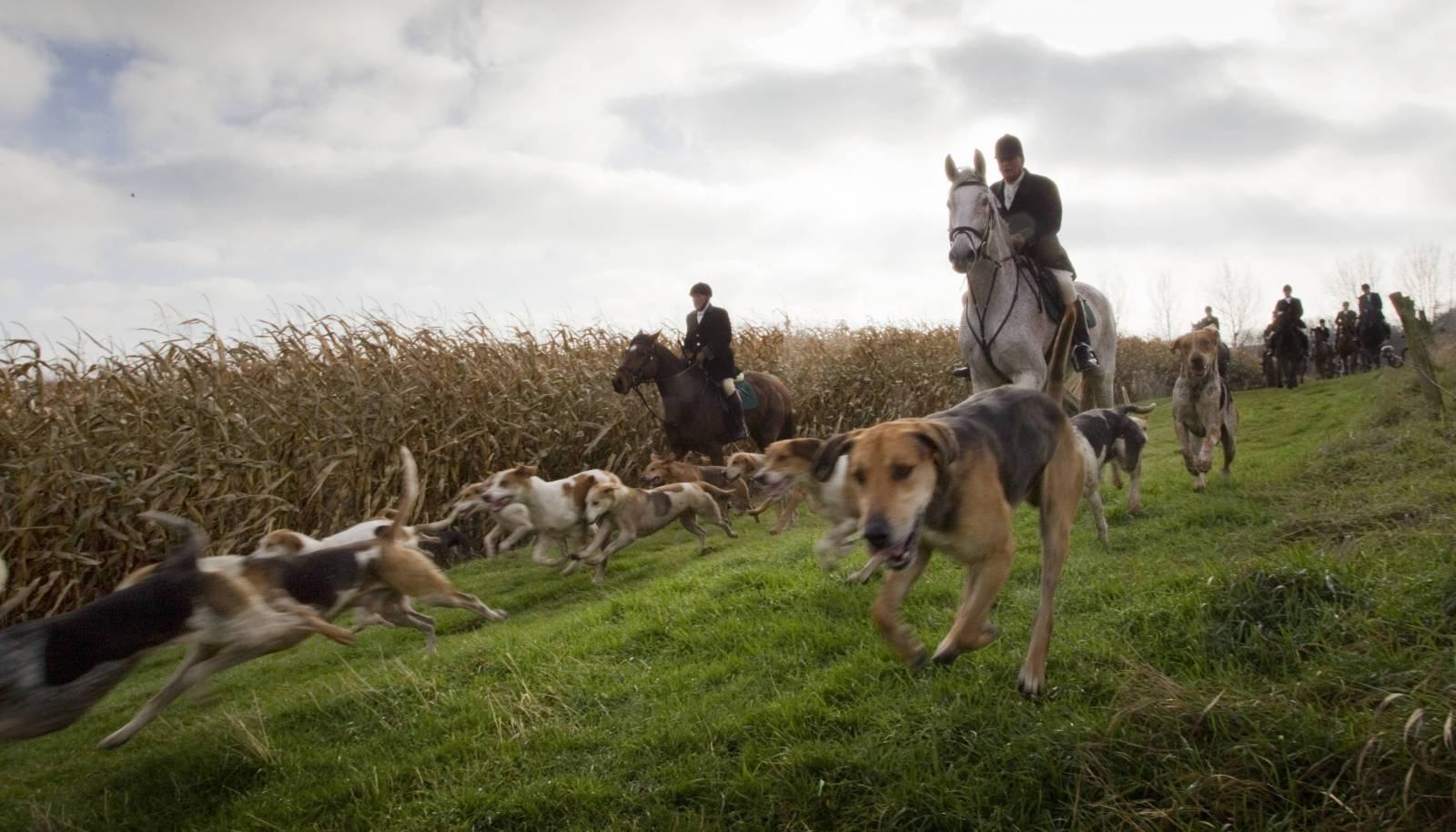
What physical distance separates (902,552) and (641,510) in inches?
249

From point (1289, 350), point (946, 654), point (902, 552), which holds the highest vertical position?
point (1289, 350)

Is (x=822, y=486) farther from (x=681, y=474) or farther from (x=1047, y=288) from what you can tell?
(x=681, y=474)

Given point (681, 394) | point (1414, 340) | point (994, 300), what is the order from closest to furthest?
point (994, 300), point (1414, 340), point (681, 394)

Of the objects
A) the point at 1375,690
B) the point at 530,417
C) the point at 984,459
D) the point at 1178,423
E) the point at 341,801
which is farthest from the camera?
the point at 530,417

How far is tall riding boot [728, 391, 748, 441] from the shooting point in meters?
11.9

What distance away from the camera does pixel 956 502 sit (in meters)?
3.28

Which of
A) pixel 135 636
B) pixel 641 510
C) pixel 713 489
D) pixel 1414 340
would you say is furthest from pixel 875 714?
pixel 1414 340

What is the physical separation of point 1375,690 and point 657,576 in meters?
6.01

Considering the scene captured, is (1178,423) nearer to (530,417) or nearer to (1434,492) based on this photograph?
(1434,492)

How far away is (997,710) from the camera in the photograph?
3.67m

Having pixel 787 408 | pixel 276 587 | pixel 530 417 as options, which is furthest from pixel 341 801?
pixel 787 408

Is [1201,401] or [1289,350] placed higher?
[1289,350]

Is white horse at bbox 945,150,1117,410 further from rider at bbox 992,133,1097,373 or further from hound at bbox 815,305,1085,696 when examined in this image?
hound at bbox 815,305,1085,696

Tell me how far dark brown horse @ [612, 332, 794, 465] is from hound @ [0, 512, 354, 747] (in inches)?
264
